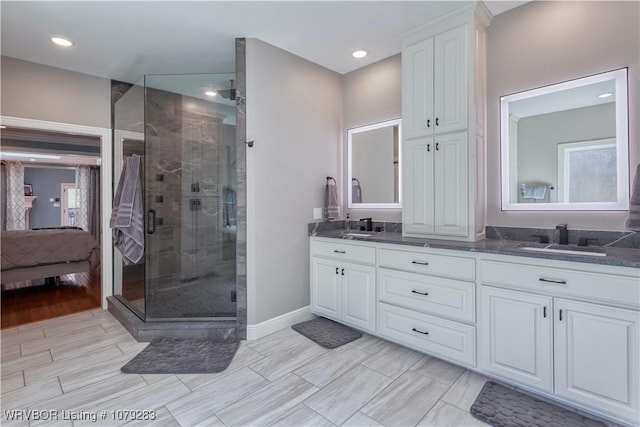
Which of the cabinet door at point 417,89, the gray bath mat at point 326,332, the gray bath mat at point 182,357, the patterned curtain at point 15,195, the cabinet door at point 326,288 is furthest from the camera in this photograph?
the patterned curtain at point 15,195

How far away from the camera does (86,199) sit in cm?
818

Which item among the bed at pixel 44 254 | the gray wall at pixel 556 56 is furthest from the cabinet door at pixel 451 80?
the bed at pixel 44 254

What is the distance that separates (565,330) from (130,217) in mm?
3469

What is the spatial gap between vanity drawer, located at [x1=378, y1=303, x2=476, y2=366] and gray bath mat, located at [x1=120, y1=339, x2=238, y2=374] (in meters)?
1.29

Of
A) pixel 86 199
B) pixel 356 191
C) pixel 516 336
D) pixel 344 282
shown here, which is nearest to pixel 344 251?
pixel 344 282

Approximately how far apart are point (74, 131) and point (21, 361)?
7.56 ft

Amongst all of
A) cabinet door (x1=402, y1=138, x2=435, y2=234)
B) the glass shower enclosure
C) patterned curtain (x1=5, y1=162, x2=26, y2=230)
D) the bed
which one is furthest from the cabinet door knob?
patterned curtain (x1=5, y1=162, x2=26, y2=230)

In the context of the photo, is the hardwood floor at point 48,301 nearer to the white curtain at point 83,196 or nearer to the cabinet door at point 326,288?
the cabinet door at point 326,288

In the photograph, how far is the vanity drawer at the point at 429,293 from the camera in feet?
6.75

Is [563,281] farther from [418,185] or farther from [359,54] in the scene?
[359,54]

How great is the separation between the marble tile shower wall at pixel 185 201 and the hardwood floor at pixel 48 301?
1.16 m

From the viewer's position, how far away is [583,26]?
6.79ft

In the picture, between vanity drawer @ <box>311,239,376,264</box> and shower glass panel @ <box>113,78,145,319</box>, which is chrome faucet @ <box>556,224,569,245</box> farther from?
shower glass panel @ <box>113,78,145,319</box>

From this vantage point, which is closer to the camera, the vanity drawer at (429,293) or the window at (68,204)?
the vanity drawer at (429,293)
